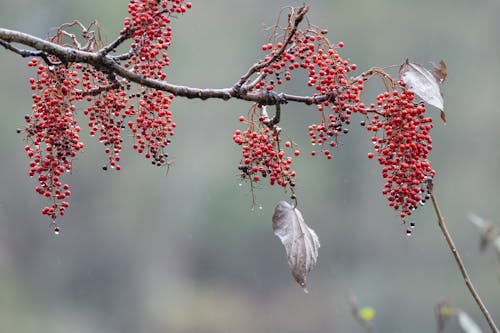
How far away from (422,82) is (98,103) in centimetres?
62

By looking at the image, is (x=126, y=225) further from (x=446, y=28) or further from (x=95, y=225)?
(x=446, y=28)

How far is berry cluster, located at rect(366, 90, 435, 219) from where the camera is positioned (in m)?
1.83

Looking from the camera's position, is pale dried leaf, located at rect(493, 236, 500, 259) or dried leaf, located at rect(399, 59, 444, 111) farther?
pale dried leaf, located at rect(493, 236, 500, 259)

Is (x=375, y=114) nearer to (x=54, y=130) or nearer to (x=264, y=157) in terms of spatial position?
(x=264, y=157)

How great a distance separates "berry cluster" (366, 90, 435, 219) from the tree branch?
121mm

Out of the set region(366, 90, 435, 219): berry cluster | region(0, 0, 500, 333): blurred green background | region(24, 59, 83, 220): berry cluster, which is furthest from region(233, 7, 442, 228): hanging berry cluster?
region(0, 0, 500, 333): blurred green background

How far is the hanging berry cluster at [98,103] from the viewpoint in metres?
1.86

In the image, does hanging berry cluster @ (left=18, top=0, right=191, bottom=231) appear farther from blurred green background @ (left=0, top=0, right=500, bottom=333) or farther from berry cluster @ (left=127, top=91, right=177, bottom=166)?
blurred green background @ (left=0, top=0, right=500, bottom=333)

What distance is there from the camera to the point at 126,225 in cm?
2716

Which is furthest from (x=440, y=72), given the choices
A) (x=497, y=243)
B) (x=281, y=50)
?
(x=497, y=243)

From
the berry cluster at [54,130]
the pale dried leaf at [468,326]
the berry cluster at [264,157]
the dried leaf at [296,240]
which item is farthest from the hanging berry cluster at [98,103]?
the pale dried leaf at [468,326]

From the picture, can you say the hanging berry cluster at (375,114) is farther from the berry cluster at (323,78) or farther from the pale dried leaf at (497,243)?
the pale dried leaf at (497,243)

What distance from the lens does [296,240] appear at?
1897 mm

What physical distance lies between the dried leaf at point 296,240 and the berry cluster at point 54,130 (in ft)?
1.34
